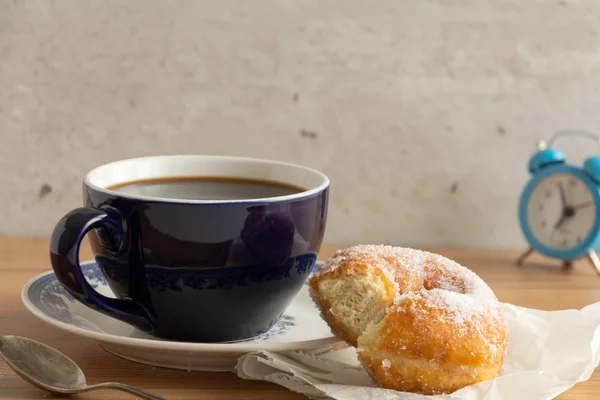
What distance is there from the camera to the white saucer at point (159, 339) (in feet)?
1.99

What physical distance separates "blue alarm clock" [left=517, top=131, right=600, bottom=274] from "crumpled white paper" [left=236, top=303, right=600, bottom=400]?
39cm

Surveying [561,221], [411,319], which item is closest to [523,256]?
[561,221]

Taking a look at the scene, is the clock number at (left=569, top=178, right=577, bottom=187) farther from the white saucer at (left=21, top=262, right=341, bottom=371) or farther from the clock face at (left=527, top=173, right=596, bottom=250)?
the white saucer at (left=21, top=262, right=341, bottom=371)

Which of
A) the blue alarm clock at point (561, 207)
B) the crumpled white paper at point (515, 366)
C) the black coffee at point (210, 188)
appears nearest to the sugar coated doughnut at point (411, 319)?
the crumpled white paper at point (515, 366)

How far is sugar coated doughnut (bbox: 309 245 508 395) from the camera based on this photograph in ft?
1.87

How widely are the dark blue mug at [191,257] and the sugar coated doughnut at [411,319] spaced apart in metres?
0.04

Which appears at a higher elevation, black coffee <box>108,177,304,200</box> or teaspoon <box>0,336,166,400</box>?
black coffee <box>108,177,304,200</box>

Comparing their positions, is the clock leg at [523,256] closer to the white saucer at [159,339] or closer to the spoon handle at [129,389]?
the white saucer at [159,339]

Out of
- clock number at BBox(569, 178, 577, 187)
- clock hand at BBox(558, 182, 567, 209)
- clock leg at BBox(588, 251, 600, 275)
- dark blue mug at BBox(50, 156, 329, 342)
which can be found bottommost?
clock leg at BBox(588, 251, 600, 275)

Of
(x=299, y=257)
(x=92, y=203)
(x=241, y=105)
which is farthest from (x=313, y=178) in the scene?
(x=241, y=105)

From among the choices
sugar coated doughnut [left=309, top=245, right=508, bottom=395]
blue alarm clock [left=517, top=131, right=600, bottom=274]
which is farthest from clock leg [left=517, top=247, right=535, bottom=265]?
sugar coated doughnut [left=309, top=245, right=508, bottom=395]

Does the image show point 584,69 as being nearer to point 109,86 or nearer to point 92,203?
point 109,86

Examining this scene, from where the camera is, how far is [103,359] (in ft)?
2.20

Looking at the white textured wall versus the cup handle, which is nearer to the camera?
the cup handle
